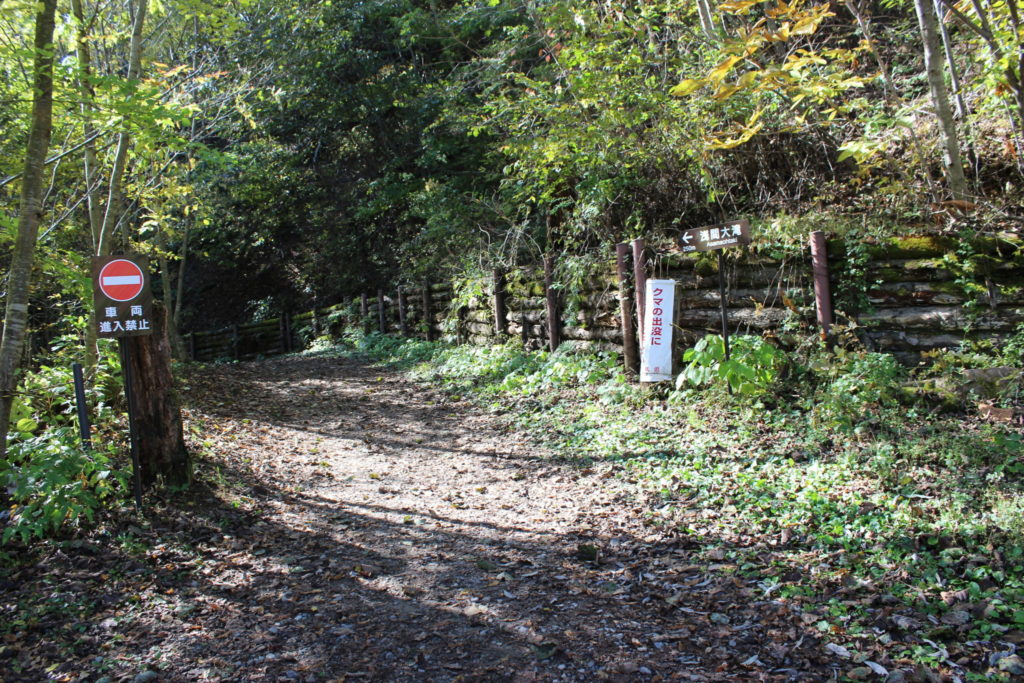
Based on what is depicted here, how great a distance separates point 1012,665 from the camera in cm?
273

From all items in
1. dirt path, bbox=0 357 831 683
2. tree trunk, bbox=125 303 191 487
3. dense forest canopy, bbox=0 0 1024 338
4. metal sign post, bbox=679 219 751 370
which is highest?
dense forest canopy, bbox=0 0 1024 338

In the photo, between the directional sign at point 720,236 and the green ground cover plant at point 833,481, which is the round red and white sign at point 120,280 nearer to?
the green ground cover plant at point 833,481

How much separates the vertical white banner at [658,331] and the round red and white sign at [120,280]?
15.7 ft

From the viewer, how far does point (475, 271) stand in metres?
12.1

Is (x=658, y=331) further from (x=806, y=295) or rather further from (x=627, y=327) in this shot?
(x=806, y=295)

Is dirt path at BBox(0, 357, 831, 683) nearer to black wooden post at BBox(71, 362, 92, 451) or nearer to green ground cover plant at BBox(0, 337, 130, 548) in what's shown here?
green ground cover plant at BBox(0, 337, 130, 548)

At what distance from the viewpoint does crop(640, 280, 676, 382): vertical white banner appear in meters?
7.12

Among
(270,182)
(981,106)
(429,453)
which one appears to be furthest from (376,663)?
(270,182)

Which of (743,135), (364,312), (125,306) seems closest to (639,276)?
(743,135)

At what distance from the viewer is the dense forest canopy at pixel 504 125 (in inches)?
236

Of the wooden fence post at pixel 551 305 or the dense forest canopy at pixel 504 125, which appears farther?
the wooden fence post at pixel 551 305

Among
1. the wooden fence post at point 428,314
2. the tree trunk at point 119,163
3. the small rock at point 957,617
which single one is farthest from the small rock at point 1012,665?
the wooden fence post at point 428,314

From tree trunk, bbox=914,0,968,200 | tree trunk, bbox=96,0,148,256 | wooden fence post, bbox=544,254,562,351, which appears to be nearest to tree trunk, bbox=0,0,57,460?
tree trunk, bbox=96,0,148,256

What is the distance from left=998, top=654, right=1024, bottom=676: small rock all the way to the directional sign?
13.3ft
